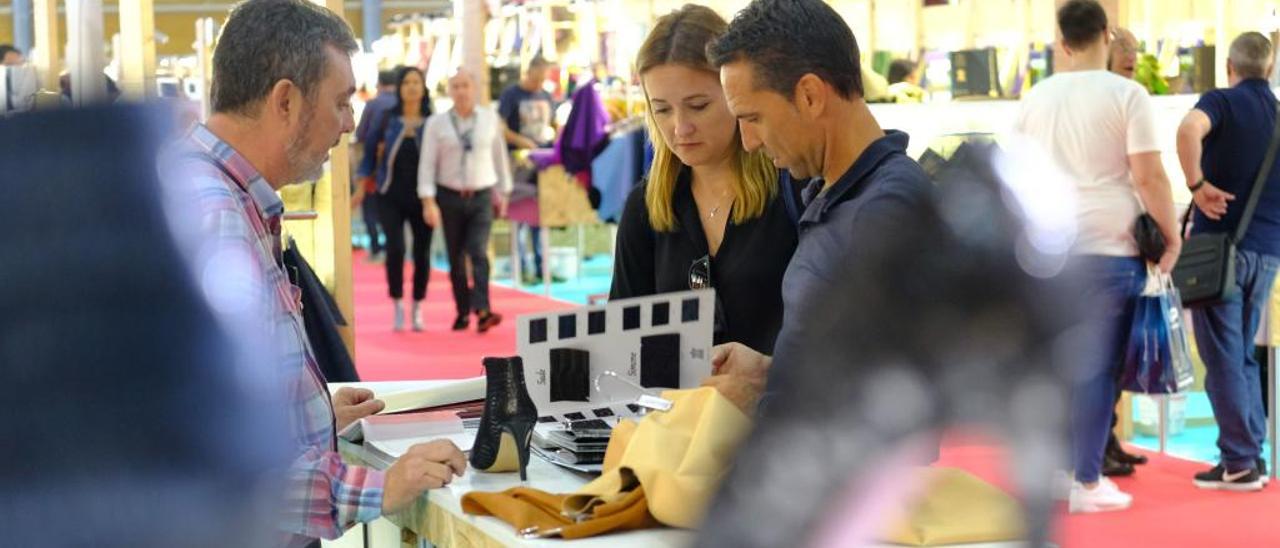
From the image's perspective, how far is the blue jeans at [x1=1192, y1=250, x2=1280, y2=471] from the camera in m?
5.84

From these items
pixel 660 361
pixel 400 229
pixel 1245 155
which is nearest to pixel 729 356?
pixel 660 361

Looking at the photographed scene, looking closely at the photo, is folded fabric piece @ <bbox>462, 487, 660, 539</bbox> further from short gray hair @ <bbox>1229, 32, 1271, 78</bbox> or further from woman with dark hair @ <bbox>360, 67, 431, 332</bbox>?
woman with dark hair @ <bbox>360, 67, 431, 332</bbox>

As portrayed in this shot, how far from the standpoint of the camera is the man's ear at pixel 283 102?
2146 mm

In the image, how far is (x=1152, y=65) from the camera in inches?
300

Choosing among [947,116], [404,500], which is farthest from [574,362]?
[947,116]

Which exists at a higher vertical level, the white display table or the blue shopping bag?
the white display table

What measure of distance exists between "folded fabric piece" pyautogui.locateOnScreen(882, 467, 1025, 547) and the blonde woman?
1222 mm

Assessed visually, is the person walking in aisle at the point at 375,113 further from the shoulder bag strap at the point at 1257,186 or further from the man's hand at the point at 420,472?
the man's hand at the point at 420,472

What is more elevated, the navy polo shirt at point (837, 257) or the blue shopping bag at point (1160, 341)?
the navy polo shirt at point (837, 257)

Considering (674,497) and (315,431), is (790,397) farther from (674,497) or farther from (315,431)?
(315,431)

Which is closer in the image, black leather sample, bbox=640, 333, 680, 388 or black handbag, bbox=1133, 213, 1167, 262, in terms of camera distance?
black leather sample, bbox=640, 333, 680, 388

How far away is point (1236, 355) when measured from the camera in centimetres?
586

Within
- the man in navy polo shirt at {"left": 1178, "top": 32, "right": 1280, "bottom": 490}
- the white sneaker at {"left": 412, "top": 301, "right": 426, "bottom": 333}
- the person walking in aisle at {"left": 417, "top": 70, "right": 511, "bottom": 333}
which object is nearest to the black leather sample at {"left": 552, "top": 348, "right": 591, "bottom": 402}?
the man in navy polo shirt at {"left": 1178, "top": 32, "right": 1280, "bottom": 490}

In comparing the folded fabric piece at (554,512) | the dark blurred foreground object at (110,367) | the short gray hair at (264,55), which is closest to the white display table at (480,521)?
the folded fabric piece at (554,512)
